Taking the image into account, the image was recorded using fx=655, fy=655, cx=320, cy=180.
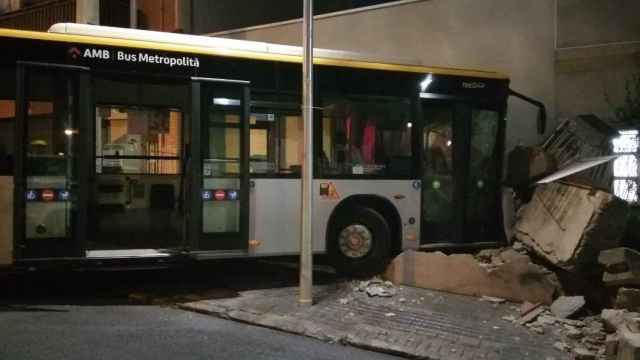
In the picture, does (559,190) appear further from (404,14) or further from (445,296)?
(404,14)

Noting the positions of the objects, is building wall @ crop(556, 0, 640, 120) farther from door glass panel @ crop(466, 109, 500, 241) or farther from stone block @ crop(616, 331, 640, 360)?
stone block @ crop(616, 331, 640, 360)

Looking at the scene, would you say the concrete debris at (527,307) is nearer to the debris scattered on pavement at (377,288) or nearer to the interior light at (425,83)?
the debris scattered on pavement at (377,288)

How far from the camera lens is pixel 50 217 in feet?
25.6

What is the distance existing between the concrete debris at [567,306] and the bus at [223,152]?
2.58m

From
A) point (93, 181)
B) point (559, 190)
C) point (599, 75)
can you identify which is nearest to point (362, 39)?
point (599, 75)

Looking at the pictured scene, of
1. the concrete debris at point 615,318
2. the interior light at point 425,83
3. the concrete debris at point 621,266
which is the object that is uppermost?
the interior light at point 425,83

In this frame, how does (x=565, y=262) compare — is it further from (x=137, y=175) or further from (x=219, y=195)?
(x=137, y=175)

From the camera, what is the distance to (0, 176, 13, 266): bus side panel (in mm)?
7617

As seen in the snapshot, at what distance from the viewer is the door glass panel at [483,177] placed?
34.0 feet

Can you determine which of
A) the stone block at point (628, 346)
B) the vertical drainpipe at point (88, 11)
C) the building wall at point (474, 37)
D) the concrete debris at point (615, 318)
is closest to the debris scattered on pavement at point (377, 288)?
the concrete debris at point (615, 318)

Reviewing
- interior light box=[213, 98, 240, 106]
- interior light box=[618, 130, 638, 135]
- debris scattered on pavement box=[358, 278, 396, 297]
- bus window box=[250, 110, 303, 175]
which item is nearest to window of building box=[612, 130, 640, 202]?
interior light box=[618, 130, 638, 135]

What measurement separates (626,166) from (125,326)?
7641 mm

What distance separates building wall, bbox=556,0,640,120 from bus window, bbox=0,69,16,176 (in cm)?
890

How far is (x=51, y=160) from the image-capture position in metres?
7.79
